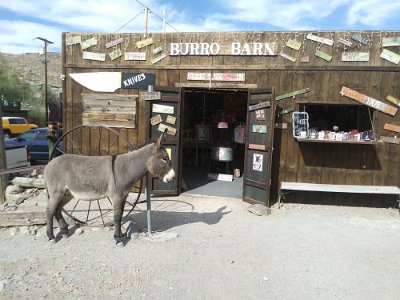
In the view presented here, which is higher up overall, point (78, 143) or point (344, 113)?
point (344, 113)

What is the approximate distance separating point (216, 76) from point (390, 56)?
3689 millimetres

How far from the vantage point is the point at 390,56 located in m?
7.27

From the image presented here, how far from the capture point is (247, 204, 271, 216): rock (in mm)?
7031

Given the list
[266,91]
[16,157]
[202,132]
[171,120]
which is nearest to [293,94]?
[266,91]

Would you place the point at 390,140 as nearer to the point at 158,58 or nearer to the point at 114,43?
the point at 158,58

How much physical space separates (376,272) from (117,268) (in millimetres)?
3409

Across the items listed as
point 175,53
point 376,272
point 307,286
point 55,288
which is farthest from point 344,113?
point 55,288

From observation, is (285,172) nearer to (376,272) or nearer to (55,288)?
(376,272)

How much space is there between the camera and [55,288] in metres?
3.96

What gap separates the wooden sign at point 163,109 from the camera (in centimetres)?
804

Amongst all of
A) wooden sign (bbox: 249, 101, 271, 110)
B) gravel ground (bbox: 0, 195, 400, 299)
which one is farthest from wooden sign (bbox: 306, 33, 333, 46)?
gravel ground (bbox: 0, 195, 400, 299)

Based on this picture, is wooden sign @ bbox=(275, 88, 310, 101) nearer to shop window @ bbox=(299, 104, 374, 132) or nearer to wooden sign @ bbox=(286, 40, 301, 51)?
shop window @ bbox=(299, 104, 374, 132)

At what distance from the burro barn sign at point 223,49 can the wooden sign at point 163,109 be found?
4.06 ft

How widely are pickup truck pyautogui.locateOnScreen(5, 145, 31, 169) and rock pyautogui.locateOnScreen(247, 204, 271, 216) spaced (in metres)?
6.57
